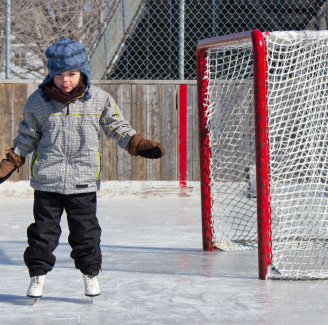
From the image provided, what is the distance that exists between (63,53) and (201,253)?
5.55 ft

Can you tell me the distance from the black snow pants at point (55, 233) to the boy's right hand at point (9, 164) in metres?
0.15

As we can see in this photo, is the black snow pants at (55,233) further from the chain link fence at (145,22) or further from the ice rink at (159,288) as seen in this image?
the chain link fence at (145,22)

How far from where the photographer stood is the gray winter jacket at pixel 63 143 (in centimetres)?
232

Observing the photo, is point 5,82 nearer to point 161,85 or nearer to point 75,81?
point 161,85

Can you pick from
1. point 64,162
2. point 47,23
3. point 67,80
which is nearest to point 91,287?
point 64,162

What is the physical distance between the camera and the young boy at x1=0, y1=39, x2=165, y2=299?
231 cm

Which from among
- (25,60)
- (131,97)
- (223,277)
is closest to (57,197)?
(223,277)

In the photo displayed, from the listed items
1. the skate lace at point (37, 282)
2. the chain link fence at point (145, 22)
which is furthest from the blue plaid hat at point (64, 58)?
the chain link fence at point (145, 22)

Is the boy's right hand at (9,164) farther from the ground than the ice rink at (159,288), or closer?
farther from the ground

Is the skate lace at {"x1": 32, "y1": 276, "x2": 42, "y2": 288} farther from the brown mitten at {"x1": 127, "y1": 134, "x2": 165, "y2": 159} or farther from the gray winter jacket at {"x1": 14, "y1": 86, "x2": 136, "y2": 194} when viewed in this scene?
the brown mitten at {"x1": 127, "y1": 134, "x2": 165, "y2": 159}

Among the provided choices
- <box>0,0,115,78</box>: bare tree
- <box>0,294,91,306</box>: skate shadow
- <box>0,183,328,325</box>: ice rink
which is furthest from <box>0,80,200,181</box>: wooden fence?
<box>0,294,91,306</box>: skate shadow

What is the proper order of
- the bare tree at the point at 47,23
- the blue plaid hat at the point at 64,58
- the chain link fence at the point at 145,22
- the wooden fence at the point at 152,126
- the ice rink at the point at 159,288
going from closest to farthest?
the ice rink at the point at 159,288 < the blue plaid hat at the point at 64,58 < the wooden fence at the point at 152,126 < the chain link fence at the point at 145,22 < the bare tree at the point at 47,23

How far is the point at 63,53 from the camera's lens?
2260 mm

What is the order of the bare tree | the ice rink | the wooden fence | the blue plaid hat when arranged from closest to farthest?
1. the ice rink
2. the blue plaid hat
3. the wooden fence
4. the bare tree
